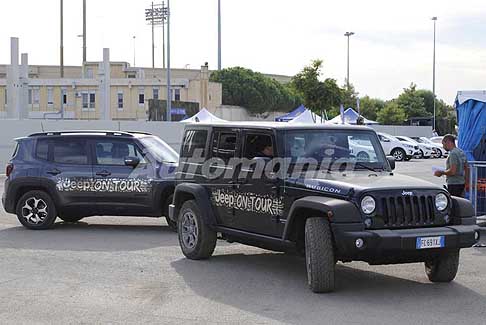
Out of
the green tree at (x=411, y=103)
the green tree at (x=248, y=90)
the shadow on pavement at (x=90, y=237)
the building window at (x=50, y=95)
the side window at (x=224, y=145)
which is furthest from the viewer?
the green tree at (x=411, y=103)

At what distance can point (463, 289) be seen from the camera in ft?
27.6

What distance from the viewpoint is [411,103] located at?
91.8m

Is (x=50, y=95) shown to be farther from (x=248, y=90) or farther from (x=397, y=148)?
(x=397, y=148)

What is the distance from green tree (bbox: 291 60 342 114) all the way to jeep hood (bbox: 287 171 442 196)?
3824cm

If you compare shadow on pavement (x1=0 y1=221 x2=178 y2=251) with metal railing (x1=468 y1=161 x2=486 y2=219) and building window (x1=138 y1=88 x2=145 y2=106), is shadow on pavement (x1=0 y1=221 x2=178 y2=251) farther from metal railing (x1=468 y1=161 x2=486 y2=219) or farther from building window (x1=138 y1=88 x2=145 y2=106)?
building window (x1=138 y1=88 x2=145 y2=106)

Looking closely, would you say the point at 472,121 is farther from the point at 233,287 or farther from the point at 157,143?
the point at 233,287

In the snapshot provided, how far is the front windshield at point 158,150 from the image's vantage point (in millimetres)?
Result: 13352

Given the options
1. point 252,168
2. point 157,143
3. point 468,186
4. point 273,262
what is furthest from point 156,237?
point 468,186

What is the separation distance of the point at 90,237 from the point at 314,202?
5.80 meters

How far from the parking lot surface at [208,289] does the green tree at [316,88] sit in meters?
35.8

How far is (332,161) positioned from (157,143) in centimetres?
564

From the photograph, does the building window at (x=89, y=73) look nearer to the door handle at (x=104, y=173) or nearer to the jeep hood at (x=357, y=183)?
the door handle at (x=104, y=173)

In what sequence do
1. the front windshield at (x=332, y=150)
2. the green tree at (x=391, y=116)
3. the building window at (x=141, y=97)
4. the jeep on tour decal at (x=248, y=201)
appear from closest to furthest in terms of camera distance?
1. the jeep on tour decal at (x=248, y=201)
2. the front windshield at (x=332, y=150)
3. the building window at (x=141, y=97)
4. the green tree at (x=391, y=116)

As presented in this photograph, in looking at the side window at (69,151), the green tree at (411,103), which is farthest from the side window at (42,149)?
the green tree at (411,103)
